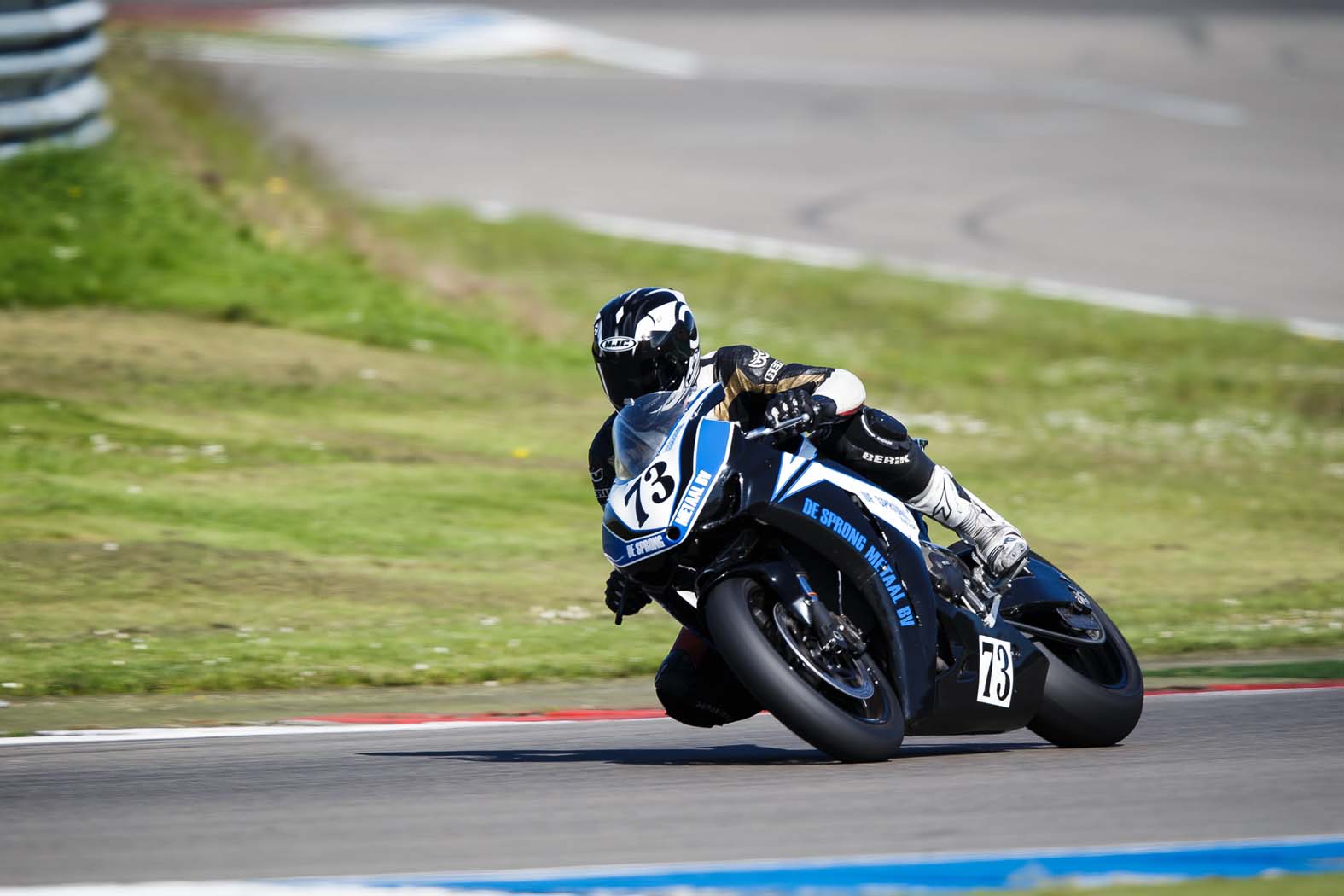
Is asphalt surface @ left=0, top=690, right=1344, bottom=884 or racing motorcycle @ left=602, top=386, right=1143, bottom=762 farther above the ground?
racing motorcycle @ left=602, top=386, right=1143, bottom=762

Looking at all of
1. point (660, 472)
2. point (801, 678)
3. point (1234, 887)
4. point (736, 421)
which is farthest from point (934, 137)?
point (1234, 887)

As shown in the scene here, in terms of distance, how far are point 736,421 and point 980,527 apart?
3.44ft

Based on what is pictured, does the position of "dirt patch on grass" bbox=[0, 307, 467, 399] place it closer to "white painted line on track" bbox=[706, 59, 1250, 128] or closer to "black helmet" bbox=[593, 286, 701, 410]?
"black helmet" bbox=[593, 286, 701, 410]

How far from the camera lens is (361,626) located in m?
9.59

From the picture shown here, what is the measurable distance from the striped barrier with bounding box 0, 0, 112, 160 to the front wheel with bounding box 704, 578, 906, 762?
40.5 feet

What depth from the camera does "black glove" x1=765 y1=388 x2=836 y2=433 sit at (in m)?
6.04

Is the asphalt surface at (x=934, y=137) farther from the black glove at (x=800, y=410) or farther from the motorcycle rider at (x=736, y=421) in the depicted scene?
the black glove at (x=800, y=410)

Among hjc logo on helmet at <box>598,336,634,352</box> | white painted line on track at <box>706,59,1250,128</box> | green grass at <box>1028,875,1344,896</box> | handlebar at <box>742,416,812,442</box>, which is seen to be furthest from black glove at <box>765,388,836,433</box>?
white painted line on track at <box>706,59,1250,128</box>

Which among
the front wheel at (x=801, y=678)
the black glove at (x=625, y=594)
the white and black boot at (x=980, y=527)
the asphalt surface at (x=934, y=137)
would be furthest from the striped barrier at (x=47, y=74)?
the front wheel at (x=801, y=678)

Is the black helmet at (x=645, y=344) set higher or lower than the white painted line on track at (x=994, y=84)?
lower

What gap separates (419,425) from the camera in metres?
14.5

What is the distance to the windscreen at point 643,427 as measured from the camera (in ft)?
19.4

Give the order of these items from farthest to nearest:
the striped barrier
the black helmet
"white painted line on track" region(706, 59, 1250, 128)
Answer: "white painted line on track" region(706, 59, 1250, 128) → the striped barrier → the black helmet

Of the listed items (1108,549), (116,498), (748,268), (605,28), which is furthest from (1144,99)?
(116,498)
